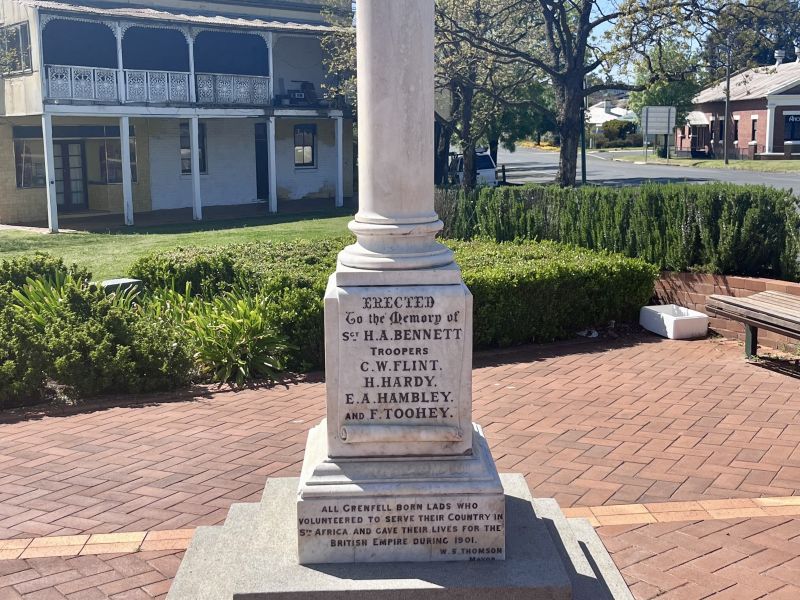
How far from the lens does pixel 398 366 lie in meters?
4.16

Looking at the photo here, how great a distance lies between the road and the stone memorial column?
24.7m

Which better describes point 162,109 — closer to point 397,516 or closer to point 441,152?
point 441,152

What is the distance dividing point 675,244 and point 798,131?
40171mm

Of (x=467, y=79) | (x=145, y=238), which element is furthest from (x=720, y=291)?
(x=145, y=238)

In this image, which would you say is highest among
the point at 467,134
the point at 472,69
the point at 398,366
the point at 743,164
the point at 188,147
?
the point at 472,69

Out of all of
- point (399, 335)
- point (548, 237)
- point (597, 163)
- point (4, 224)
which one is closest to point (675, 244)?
point (548, 237)

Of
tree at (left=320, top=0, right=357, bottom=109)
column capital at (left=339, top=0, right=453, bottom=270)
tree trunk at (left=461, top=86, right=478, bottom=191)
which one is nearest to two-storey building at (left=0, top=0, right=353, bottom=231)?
tree at (left=320, top=0, right=357, bottom=109)

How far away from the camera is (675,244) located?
10.4 meters

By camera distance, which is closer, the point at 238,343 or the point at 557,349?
the point at 238,343

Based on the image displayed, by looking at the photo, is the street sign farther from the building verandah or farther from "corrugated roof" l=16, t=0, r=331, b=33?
"corrugated roof" l=16, t=0, r=331, b=33

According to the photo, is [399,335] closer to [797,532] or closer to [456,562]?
[456,562]

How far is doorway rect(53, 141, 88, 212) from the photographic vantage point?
2531 cm

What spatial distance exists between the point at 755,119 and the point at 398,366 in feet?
158

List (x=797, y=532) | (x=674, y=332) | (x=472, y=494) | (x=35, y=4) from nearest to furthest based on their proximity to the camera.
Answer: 1. (x=472, y=494)
2. (x=797, y=532)
3. (x=674, y=332)
4. (x=35, y=4)
